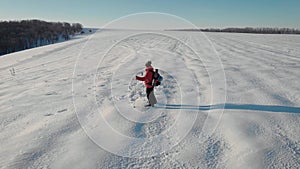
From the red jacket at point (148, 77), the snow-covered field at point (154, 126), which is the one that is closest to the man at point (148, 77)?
the red jacket at point (148, 77)

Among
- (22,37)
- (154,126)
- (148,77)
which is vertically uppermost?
(22,37)

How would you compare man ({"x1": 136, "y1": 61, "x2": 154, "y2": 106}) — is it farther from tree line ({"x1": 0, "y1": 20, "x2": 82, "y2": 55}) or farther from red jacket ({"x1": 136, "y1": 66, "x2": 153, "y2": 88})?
tree line ({"x1": 0, "y1": 20, "x2": 82, "y2": 55})

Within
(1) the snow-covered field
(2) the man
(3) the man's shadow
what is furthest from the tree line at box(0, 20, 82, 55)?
(3) the man's shadow

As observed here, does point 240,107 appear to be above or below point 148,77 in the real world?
below

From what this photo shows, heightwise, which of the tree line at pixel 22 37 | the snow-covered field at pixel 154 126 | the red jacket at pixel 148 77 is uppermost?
the tree line at pixel 22 37

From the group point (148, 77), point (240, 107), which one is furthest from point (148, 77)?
point (240, 107)

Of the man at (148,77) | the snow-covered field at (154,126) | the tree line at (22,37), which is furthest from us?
the tree line at (22,37)

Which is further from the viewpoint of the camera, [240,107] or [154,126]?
[240,107]

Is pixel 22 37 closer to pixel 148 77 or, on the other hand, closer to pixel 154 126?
pixel 148 77

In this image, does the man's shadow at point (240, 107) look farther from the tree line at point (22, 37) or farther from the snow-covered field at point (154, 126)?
the tree line at point (22, 37)

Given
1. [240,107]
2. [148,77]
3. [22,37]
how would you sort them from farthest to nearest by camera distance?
[22,37], [240,107], [148,77]

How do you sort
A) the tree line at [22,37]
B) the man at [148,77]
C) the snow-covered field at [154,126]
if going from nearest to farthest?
the snow-covered field at [154,126]
the man at [148,77]
the tree line at [22,37]

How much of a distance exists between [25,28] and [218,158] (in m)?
95.0

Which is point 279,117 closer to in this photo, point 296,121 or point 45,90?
point 296,121
